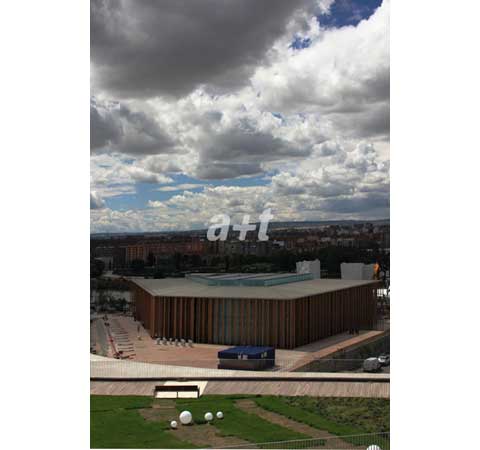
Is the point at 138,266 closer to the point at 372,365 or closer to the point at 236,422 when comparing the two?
the point at 372,365

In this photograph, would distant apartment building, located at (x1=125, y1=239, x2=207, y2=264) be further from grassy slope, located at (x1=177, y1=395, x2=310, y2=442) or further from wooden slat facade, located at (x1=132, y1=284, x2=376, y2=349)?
grassy slope, located at (x1=177, y1=395, x2=310, y2=442)

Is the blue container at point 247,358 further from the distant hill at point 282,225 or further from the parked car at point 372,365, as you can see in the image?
the distant hill at point 282,225

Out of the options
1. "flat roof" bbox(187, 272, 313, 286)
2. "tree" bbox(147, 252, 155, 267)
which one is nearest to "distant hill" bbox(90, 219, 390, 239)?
"tree" bbox(147, 252, 155, 267)

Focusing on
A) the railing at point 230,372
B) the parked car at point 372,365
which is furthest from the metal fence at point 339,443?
the parked car at point 372,365

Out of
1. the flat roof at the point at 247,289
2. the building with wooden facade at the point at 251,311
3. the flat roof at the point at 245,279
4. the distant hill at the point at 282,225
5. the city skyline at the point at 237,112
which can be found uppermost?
the city skyline at the point at 237,112

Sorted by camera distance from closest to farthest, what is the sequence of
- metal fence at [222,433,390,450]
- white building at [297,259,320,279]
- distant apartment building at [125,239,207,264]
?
metal fence at [222,433,390,450] < white building at [297,259,320,279] < distant apartment building at [125,239,207,264]
